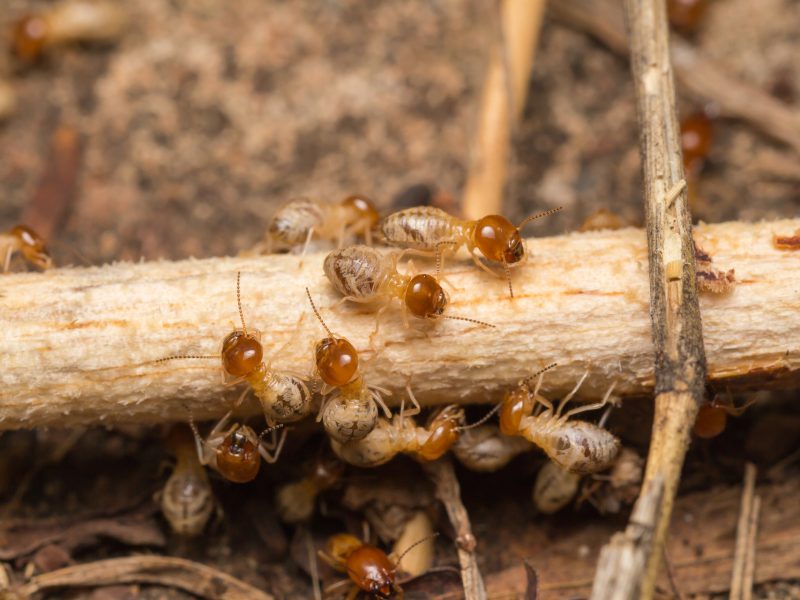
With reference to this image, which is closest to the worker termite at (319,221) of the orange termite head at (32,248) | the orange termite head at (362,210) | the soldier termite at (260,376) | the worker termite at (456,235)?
the orange termite head at (362,210)

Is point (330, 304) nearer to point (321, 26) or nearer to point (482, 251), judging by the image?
point (482, 251)

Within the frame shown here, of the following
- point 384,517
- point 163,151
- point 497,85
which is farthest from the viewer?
point 163,151

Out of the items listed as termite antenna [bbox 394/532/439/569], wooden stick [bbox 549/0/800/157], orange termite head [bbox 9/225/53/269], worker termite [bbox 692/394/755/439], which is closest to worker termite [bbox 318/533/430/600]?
termite antenna [bbox 394/532/439/569]

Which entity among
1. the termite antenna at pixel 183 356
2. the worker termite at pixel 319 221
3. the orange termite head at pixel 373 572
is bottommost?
the orange termite head at pixel 373 572

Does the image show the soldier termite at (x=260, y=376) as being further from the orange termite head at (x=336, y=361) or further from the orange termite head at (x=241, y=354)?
the orange termite head at (x=336, y=361)

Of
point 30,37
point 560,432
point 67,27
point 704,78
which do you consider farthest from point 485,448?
point 30,37

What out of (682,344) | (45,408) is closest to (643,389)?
(682,344)

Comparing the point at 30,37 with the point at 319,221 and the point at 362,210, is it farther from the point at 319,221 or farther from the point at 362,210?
the point at 362,210
